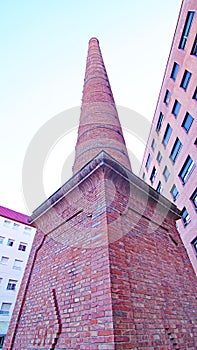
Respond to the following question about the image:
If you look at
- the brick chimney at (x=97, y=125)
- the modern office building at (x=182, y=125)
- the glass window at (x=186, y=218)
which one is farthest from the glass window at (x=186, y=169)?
the brick chimney at (x=97, y=125)

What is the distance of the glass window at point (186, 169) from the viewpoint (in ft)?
43.9

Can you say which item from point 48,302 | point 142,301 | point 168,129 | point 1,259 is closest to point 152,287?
point 142,301

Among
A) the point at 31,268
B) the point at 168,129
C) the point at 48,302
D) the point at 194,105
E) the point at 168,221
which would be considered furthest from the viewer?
the point at 168,129

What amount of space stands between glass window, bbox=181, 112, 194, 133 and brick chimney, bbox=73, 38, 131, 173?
635 cm

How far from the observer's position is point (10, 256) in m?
23.6

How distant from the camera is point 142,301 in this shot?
3.16m

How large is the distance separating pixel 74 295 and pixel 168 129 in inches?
615

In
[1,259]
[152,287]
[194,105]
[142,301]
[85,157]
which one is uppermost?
[194,105]

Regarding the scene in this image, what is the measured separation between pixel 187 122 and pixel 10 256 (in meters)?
21.8

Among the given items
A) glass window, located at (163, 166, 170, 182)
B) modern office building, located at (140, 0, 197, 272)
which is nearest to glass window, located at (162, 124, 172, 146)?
modern office building, located at (140, 0, 197, 272)

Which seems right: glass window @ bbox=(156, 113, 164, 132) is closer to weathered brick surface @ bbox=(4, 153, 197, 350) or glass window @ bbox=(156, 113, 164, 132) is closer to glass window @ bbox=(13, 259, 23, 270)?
weathered brick surface @ bbox=(4, 153, 197, 350)

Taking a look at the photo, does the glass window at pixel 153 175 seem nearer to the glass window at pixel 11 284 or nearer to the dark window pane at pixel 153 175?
the dark window pane at pixel 153 175

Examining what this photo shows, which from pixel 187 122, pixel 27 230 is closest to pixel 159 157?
pixel 187 122

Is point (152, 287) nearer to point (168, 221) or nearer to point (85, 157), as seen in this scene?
point (168, 221)
